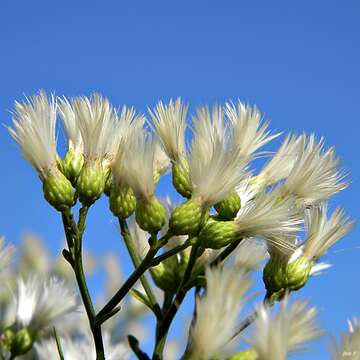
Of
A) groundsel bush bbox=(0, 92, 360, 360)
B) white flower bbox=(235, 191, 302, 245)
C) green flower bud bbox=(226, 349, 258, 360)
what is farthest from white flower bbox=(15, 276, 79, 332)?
green flower bud bbox=(226, 349, 258, 360)

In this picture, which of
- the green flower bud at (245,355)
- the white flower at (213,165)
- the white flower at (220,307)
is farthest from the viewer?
the white flower at (213,165)

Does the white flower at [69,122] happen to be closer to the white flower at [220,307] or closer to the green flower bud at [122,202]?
the green flower bud at [122,202]

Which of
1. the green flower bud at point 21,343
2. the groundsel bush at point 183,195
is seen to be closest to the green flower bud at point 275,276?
the groundsel bush at point 183,195

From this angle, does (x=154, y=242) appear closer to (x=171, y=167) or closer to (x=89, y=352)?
(x=171, y=167)

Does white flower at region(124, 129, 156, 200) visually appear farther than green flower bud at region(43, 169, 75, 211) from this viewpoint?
No

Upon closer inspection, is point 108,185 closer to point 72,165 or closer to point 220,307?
point 72,165

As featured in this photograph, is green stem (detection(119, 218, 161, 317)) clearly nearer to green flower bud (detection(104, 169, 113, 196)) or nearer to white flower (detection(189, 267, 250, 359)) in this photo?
green flower bud (detection(104, 169, 113, 196))
